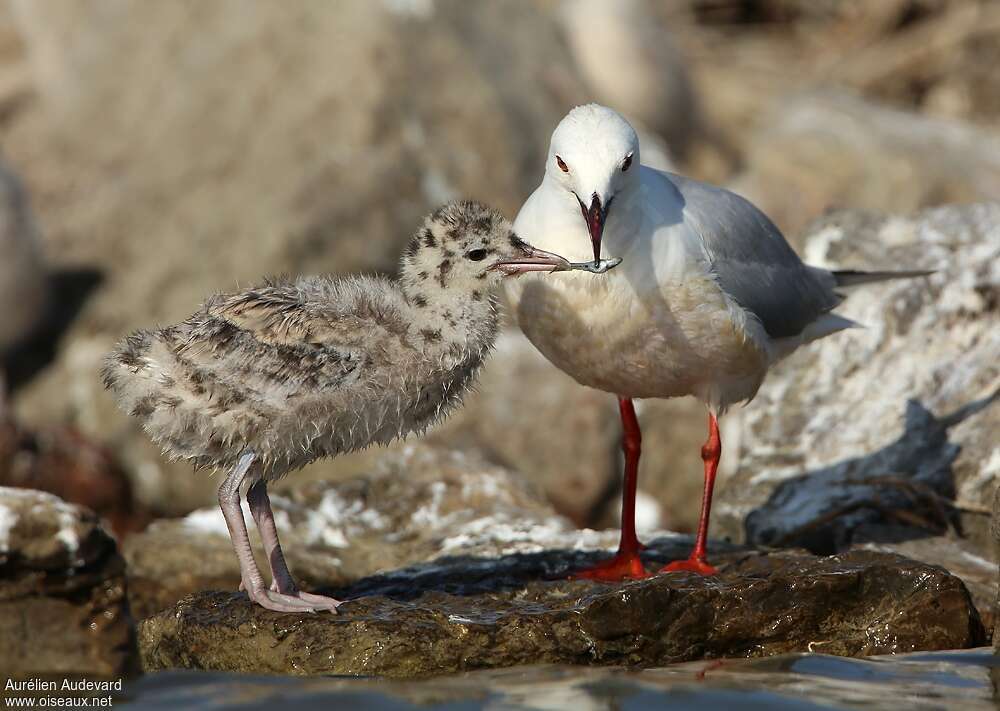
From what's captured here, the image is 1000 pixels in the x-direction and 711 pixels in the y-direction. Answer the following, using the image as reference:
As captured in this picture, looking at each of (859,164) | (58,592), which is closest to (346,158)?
(859,164)

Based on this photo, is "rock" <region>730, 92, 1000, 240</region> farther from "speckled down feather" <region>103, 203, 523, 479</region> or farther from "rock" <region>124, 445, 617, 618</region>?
"speckled down feather" <region>103, 203, 523, 479</region>

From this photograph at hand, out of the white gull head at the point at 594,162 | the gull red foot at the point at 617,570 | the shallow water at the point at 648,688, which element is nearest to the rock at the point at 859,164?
the gull red foot at the point at 617,570

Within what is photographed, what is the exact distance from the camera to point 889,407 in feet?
29.0

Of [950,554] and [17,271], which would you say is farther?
[17,271]

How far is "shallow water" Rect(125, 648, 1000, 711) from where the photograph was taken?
16.5 ft

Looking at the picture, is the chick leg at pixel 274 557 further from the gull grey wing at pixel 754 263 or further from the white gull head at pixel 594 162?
the gull grey wing at pixel 754 263

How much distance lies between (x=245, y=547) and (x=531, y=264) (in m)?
1.62

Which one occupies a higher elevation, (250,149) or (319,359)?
(250,149)

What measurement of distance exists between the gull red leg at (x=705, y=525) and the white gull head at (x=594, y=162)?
4.52 ft

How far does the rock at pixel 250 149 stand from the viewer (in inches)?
529

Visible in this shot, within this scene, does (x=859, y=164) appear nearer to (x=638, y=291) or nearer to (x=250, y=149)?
(x=250, y=149)

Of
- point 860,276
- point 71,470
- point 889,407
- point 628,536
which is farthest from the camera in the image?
point 71,470

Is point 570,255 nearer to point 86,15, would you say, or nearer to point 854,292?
point 854,292

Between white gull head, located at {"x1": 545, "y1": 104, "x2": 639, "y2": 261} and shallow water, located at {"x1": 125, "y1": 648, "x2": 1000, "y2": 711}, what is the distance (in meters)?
1.85
